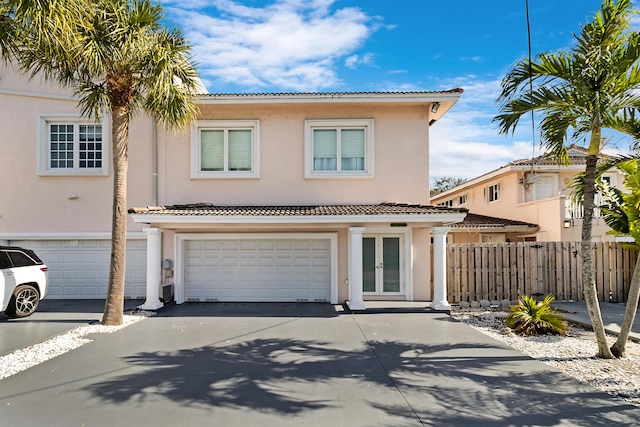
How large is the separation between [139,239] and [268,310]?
207 inches

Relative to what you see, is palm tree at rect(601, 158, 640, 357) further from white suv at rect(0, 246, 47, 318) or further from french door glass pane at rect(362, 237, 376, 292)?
white suv at rect(0, 246, 47, 318)

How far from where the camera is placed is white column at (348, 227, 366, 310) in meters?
11.3

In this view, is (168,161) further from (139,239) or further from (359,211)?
(359,211)

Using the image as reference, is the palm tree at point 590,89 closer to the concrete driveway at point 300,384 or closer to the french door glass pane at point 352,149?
the concrete driveway at point 300,384

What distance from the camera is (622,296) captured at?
1263 cm

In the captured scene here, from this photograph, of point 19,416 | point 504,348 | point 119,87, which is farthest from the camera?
point 119,87

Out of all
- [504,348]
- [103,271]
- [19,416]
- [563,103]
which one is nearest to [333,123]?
[563,103]

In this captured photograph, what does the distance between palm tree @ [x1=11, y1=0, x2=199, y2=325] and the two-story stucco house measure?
2684 millimetres

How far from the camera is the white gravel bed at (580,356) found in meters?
5.82

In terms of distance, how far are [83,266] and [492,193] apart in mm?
20122

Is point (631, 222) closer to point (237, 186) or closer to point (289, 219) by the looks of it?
point (289, 219)

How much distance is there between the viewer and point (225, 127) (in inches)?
515

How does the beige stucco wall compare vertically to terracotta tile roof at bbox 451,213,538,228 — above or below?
above

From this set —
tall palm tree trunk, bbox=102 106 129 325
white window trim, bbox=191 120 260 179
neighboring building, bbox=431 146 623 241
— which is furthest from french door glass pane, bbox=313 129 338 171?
neighboring building, bbox=431 146 623 241
